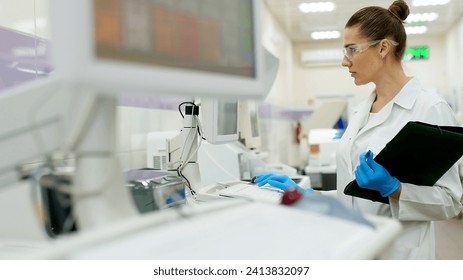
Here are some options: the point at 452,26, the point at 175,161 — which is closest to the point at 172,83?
the point at 175,161

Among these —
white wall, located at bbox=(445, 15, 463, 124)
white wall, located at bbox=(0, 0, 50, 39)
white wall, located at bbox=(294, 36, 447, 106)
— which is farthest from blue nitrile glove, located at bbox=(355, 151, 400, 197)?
white wall, located at bbox=(294, 36, 447, 106)

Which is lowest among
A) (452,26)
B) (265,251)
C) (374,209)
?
(374,209)

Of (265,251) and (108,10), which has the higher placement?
(108,10)

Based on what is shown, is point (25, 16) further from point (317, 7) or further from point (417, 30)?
point (417, 30)

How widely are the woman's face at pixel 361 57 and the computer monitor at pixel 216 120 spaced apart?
17.5 inches

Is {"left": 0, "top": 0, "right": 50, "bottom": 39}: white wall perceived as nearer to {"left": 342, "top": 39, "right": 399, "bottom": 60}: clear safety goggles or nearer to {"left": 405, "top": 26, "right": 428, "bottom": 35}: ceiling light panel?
{"left": 342, "top": 39, "right": 399, "bottom": 60}: clear safety goggles

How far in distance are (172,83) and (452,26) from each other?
733cm

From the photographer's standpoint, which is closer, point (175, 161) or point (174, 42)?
point (174, 42)

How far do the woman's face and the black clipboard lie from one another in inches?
16.6

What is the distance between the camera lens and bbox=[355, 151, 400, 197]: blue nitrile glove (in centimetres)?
120

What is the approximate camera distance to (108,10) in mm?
540

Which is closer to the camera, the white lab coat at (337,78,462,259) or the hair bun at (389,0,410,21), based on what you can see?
the white lab coat at (337,78,462,259)

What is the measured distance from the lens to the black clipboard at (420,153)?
111 centimetres
